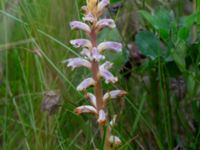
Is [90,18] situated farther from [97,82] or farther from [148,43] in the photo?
[148,43]

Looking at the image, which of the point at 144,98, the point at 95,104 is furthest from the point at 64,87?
the point at 95,104

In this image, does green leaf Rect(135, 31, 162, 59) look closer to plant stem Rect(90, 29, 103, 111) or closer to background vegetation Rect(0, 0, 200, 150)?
background vegetation Rect(0, 0, 200, 150)

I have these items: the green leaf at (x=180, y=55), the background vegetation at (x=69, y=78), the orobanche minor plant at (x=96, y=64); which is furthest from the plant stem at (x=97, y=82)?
the green leaf at (x=180, y=55)

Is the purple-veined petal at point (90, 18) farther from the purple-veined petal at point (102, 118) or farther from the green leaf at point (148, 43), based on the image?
the green leaf at point (148, 43)

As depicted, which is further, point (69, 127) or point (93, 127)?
point (93, 127)

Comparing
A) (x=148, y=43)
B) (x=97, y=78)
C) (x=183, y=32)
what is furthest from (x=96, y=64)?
(x=148, y=43)

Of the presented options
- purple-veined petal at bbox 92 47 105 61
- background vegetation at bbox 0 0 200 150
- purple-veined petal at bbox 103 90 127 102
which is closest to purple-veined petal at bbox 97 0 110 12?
purple-veined petal at bbox 92 47 105 61

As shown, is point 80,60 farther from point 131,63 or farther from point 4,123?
point 131,63
